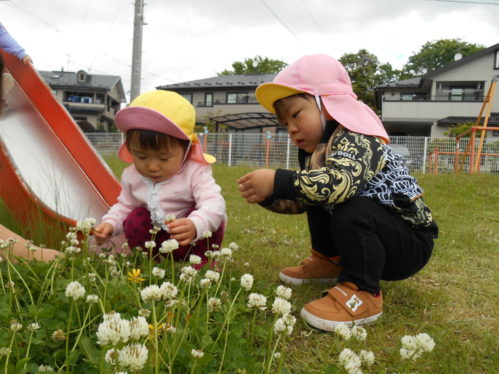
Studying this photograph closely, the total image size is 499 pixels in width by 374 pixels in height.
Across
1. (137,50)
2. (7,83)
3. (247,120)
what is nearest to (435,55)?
(247,120)

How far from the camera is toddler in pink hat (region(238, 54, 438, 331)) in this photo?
151 centimetres

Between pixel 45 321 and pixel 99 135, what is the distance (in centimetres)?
1870

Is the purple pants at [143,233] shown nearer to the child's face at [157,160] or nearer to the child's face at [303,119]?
the child's face at [157,160]

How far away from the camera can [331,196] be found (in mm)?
1476

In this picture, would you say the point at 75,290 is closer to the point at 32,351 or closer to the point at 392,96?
the point at 32,351

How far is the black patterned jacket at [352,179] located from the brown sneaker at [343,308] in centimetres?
33

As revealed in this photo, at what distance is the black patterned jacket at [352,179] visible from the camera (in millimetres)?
1478

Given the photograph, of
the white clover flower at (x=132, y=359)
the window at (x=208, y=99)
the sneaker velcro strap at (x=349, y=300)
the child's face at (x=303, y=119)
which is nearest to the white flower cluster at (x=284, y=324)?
the white clover flower at (x=132, y=359)

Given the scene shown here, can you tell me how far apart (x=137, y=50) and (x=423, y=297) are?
31.8 ft

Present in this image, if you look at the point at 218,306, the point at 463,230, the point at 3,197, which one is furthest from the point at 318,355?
the point at 463,230

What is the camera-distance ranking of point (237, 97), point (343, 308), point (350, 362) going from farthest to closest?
point (237, 97) → point (343, 308) → point (350, 362)

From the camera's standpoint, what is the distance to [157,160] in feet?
6.31

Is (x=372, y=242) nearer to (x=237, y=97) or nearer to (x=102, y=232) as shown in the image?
(x=102, y=232)

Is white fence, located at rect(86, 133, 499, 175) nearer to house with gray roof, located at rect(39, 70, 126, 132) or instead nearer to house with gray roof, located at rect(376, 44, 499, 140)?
house with gray roof, located at rect(376, 44, 499, 140)
